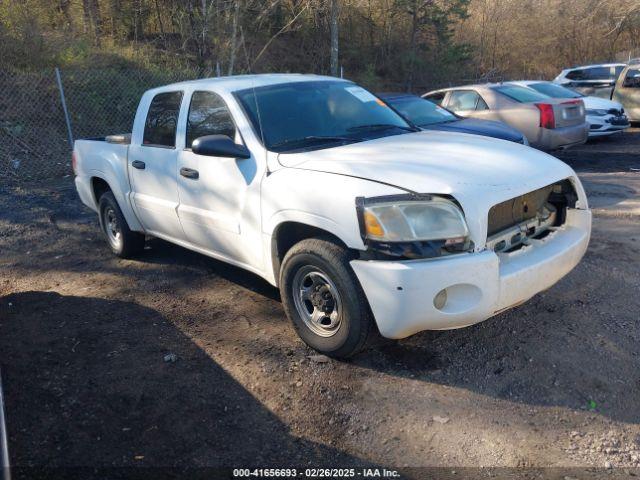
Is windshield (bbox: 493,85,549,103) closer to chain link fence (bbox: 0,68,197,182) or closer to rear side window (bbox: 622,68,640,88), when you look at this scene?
rear side window (bbox: 622,68,640,88)

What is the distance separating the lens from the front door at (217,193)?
4.06 m

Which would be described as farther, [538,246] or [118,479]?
[538,246]

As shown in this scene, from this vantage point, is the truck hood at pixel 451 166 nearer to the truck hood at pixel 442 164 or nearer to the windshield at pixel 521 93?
the truck hood at pixel 442 164

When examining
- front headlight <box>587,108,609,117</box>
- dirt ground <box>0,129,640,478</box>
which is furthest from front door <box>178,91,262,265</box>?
front headlight <box>587,108,609,117</box>

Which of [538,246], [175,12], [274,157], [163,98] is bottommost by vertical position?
[538,246]

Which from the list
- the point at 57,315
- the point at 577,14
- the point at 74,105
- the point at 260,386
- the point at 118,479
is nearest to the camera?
the point at 118,479

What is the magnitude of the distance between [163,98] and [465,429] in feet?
12.6

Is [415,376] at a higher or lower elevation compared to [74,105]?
lower

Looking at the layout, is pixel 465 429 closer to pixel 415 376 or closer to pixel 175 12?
pixel 415 376

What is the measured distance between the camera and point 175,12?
1820 centimetres

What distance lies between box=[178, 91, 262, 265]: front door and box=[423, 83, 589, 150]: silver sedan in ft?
23.6

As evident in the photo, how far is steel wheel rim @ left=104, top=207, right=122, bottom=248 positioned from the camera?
6.04 meters

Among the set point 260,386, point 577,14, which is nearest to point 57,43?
point 260,386

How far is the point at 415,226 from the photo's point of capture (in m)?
3.16
